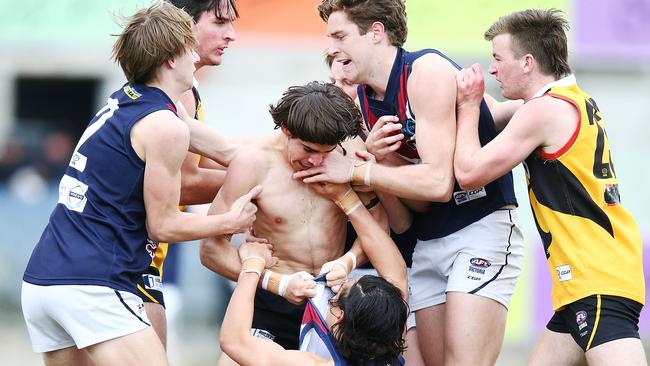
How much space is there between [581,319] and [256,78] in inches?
365

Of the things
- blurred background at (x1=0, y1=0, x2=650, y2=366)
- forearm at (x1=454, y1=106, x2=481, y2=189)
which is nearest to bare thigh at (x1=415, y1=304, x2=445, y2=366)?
forearm at (x1=454, y1=106, x2=481, y2=189)

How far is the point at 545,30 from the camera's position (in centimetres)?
592

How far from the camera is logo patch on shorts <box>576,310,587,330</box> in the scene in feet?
18.9

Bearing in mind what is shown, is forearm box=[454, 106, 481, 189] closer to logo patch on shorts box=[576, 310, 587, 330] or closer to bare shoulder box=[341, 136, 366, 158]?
bare shoulder box=[341, 136, 366, 158]

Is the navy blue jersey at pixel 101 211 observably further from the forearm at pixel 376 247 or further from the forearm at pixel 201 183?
the forearm at pixel 376 247

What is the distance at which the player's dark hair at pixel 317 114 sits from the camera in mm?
5574

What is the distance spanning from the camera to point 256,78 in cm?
1455

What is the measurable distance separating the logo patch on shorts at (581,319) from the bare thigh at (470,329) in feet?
1.49

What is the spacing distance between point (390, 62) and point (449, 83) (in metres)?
0.40

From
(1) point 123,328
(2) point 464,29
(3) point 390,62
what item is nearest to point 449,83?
(3) point 390,62

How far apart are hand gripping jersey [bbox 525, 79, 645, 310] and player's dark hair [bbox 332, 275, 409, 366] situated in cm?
103

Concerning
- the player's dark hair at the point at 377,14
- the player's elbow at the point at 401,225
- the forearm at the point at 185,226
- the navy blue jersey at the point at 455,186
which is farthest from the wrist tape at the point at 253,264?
Answer: the player's dark hair at the point at 377,14

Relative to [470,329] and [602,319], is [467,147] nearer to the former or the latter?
[470,329]

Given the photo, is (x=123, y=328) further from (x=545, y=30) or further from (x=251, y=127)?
(x=251, y=127)
